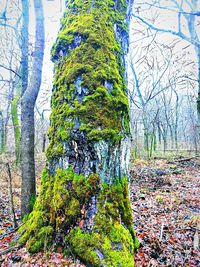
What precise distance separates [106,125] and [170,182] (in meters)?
6.66

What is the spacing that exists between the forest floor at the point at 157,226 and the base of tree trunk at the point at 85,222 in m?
0.14

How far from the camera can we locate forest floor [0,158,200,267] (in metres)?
2.02

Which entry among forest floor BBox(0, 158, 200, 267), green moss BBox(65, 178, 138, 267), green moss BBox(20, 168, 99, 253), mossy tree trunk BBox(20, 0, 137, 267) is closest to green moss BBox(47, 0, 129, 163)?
mossy tree trunk BBox(20, 0, 137, 267)

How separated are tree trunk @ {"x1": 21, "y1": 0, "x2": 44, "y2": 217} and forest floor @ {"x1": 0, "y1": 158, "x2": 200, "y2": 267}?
0.73m

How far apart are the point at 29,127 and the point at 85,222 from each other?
3.06m

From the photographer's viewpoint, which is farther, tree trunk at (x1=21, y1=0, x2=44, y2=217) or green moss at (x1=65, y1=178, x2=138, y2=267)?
tree trunk at (x1=21, y1=0, x2=44, y2=217)

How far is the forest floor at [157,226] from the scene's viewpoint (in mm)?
2018

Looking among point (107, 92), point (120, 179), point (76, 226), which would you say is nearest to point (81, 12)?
point (107, 92)

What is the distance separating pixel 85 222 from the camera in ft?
6.36

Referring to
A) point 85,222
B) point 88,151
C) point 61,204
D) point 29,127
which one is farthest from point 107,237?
point 29,127

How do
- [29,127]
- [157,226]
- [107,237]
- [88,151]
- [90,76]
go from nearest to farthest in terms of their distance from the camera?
[107,237], [88,151], [90,76], [157,226], [29,127]

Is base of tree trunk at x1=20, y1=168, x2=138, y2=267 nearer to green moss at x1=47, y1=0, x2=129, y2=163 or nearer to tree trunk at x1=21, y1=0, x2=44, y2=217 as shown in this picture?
green moss at x1=47, y1=0, x2=129, y2=163

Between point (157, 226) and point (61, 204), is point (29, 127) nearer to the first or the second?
point (61, 204)

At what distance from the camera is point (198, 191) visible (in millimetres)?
6496
